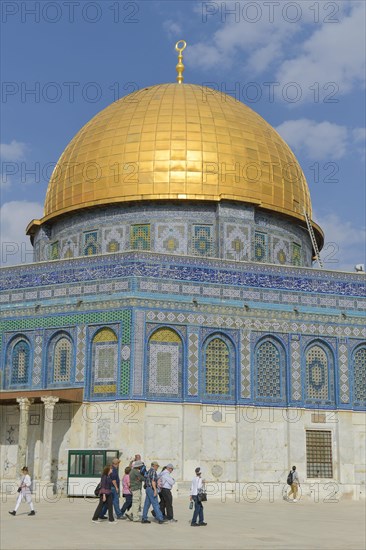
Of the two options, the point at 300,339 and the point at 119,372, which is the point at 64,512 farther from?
the point at 300,339

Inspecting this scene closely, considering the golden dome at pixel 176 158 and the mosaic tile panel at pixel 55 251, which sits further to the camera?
the mosaic tile panel at pixel 55 251

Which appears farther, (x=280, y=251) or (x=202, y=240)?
(x=280, y=251)

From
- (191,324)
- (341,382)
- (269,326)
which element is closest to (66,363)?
(191,324)

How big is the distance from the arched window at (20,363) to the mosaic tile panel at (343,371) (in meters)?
8.76

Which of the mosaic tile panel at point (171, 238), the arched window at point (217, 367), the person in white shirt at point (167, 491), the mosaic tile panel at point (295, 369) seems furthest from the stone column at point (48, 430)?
the mosaic tile panel at point (171, 238)

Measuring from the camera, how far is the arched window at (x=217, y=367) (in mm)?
21062

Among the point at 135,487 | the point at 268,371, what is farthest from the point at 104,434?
the point at 135,487

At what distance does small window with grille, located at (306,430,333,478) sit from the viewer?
69.9 feet

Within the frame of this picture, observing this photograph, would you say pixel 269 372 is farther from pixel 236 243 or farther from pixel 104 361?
pixel 236 243

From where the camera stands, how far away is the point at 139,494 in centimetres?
1391

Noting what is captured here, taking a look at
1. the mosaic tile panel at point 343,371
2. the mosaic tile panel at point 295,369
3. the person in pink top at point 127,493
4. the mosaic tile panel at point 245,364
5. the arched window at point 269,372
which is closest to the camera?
the person in pink top at point 127,493

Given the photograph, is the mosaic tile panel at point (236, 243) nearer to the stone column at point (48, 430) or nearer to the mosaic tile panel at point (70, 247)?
the mosaic tile panel at point (70, 247)

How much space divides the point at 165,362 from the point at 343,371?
17.1ft

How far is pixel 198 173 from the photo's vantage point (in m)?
25.3
